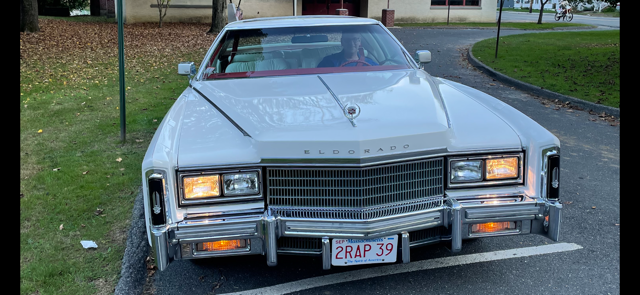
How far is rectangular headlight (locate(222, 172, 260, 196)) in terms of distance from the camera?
2.85 metres

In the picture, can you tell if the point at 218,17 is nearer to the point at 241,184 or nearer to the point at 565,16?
the point at 241,184

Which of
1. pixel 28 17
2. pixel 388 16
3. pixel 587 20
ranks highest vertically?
pixel 587 20

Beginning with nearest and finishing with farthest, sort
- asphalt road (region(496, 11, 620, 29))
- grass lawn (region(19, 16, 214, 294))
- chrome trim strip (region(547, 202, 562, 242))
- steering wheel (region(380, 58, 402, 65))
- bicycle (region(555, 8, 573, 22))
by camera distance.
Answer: chrome trim strip (region(547, 202, 562, 242))
grass lawn (region(19, 16, 214, 294))
steering wheel (region(380, 58, 402, 65))
asphalt road (region(496, 11, 620, 29))
bicycle (region(555, 8, 573, 22))

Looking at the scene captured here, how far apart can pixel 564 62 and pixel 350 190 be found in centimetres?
1157

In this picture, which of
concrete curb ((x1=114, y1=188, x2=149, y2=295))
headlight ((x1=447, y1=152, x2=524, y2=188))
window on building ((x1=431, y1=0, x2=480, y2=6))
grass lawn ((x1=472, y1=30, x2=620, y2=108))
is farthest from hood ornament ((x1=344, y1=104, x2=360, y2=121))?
window on building ((x1=431, y1=0, x2=480, y2=6))

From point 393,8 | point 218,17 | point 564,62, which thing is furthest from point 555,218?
point 393,8

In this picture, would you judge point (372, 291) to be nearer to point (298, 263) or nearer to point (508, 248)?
point (298, 263)

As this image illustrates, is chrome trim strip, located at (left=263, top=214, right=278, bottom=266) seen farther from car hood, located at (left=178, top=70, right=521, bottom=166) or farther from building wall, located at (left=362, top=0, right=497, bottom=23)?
building wall, located at (left=362, top=0, right=497, bottom=23)

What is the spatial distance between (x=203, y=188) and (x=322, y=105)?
89 cm

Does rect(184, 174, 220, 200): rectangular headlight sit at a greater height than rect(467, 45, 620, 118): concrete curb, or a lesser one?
lesser

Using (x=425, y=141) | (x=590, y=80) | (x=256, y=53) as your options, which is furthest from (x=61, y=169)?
(x=590, y=80)

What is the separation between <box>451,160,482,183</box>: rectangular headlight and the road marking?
0.78 m

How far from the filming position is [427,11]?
1129 inches

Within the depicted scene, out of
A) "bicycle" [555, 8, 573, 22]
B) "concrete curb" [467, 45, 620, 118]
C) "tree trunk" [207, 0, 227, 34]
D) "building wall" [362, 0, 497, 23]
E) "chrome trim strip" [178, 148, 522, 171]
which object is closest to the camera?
"chrome trim strip" [178, 148, 522, 171]
